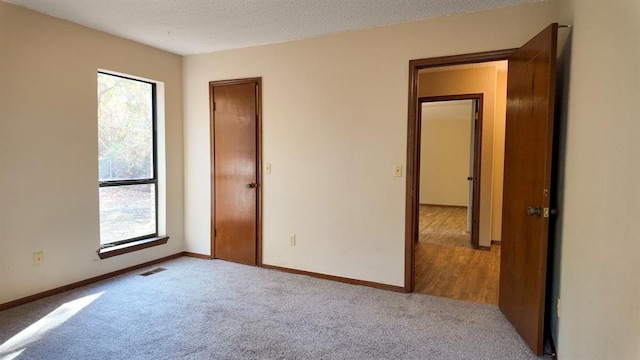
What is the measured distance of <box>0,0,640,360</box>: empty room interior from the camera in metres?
1.85

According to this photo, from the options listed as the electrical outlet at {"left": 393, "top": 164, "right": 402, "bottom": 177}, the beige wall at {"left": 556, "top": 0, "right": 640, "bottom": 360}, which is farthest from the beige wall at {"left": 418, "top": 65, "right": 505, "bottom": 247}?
the beige wall at {"left": 556, "top": 0, "right": 640, "bottom": 360}

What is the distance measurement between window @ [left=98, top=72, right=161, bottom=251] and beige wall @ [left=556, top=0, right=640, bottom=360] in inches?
155

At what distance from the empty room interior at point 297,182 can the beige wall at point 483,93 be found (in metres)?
0.04

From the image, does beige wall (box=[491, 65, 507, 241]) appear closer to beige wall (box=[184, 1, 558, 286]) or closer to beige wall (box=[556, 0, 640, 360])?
beige wall (box=[184, 1, 558, 286])

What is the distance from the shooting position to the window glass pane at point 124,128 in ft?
12.0

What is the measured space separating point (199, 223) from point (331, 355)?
2.75 metres

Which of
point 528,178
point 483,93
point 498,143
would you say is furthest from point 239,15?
point 498,143

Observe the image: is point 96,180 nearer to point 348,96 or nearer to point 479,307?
point 348,96

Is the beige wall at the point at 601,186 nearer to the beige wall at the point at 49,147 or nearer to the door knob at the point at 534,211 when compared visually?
the door knob at the point at 534,211

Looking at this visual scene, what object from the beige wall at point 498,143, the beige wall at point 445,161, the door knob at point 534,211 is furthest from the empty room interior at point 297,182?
the beige wall at point 445,161

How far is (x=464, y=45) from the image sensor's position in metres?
3.04

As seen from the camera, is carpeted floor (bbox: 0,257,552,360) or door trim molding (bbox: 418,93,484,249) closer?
carpeted floor (bbox: 0,257,552,360)

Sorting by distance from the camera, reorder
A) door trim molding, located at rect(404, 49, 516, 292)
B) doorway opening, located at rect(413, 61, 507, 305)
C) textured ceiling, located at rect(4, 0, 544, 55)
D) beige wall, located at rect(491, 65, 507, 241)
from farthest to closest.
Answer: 1. beige wall, located at rect(491, 65, 507, 241)
2. doorway opening, located at rect(413, 61, 507, 305)
3. door trim molding, located at rect(404, 49, 516, 292)
4. textured ceiling, located at rect(4, 0, 544, 55)

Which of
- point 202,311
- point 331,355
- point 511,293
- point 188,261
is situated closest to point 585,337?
point 511,293
